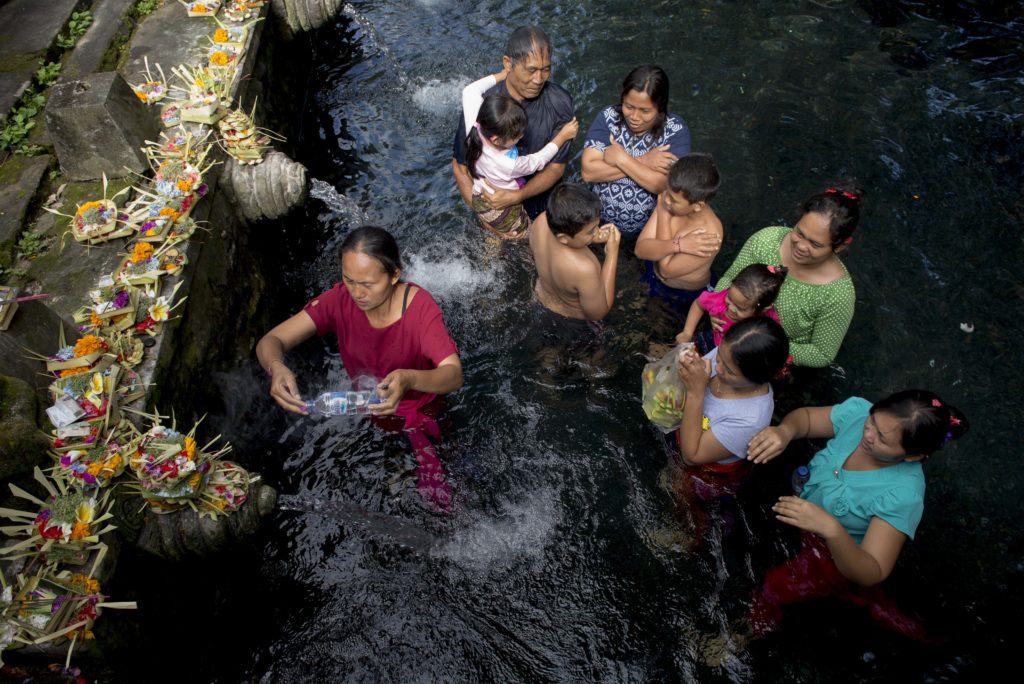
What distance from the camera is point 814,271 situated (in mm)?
3701

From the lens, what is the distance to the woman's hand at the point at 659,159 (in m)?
4.25

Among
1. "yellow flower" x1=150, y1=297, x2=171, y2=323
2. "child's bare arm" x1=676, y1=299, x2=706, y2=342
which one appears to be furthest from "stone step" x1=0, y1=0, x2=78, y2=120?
"child's bare arm" x1=676, y1=299, x2=706, y2=342

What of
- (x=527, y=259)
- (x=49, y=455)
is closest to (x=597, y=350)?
(x=527, y=259)

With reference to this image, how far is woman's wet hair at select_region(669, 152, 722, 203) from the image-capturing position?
3.79 meters

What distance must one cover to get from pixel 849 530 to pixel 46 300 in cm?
442

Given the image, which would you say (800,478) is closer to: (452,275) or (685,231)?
(685,231)

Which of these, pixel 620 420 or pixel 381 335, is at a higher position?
pixel 381 335

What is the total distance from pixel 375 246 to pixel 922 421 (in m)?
2.50

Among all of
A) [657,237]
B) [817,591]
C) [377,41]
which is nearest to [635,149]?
[657,237]

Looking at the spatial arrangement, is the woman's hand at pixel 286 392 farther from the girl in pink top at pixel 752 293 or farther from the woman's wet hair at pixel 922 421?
the woman's wet hair at pixel 922 421

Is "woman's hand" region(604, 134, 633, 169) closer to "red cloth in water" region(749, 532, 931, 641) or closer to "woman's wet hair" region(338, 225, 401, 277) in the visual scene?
"woman's wet hair" region(338, 225, 401, 277)

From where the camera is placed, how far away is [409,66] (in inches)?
281

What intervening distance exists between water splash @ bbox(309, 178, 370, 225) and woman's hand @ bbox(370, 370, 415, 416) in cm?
297

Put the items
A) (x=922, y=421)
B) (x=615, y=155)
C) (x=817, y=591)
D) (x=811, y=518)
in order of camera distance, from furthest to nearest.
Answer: (x=615, y=155) < (x=817, y=591) < (x=811, y=518) < (x=922, y=421)
